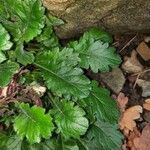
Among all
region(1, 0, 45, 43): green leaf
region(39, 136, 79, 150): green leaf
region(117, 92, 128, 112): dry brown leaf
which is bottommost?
region(117, 92, 128, 112): dry brown leaf

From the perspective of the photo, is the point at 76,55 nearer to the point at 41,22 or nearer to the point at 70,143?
the point at 41,22

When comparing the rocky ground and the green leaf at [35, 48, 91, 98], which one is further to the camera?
the rocky ground

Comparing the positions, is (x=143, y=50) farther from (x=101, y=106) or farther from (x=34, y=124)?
(x=34, y=124)

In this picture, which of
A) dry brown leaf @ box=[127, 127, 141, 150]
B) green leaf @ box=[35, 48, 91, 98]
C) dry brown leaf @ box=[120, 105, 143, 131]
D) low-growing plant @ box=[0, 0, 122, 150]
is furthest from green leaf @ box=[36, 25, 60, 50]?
dry brown leaf @ box=[127, 127, 141, 150]

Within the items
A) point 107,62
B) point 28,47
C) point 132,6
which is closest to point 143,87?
point 107,62

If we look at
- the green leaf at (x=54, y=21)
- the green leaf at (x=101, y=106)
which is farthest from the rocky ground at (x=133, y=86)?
the green leaf at (x=54, y=21)

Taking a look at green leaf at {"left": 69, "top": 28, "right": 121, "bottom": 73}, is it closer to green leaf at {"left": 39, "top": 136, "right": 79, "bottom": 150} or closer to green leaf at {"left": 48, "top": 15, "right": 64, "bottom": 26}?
green leaf at {"left": 48, "top": 15, "right": 64, "bottom": 26}

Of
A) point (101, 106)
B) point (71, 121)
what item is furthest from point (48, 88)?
point (101, 106)
